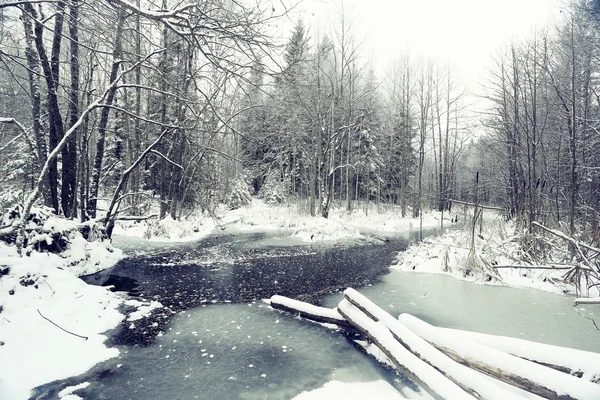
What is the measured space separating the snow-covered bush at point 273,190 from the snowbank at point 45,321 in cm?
2218

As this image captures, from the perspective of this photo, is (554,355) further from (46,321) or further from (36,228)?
(36,228)

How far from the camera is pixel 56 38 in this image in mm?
7680

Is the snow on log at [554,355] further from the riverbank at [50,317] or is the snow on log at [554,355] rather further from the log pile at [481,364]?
the riverbank at [50,317]

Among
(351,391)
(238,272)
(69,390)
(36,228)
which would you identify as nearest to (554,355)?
(351,391)

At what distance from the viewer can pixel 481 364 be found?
3.11 metres

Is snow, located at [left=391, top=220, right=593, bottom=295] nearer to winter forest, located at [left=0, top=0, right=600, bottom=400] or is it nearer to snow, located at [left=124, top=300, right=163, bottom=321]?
winter forest, located at [left=0, top=0, right=600, bottom=400]

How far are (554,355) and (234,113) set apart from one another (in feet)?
18.2

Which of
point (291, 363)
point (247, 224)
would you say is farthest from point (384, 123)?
point (291, 363)

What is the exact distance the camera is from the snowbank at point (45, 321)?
350cm


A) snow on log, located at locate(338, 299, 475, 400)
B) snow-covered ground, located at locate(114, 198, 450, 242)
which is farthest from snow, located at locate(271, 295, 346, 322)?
snow-covered ground, located at locate(114, 198, 450, 242)

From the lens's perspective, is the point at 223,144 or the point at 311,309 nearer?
the point at 311,309

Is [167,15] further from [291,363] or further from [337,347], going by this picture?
[337,347]

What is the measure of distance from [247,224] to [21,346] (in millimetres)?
14457

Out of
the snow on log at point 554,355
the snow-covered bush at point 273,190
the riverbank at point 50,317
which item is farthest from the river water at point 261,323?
the snow-covered bush at point 273,190
